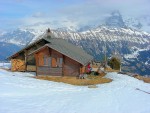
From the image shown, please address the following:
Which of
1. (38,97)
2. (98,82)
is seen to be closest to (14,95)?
(38,97)

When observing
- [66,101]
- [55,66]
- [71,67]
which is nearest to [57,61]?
[55,66]

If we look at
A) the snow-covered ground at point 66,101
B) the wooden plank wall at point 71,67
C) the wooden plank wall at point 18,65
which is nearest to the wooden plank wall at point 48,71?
the wooden plank wall at point 71,67

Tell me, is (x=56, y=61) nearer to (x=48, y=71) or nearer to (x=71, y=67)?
(x=48, y=71)

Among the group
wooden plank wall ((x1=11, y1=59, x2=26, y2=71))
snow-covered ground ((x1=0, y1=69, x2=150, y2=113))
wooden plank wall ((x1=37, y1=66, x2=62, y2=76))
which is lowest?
snow-covered ground ((x1=0, y1=69, x2=150, y2=113))

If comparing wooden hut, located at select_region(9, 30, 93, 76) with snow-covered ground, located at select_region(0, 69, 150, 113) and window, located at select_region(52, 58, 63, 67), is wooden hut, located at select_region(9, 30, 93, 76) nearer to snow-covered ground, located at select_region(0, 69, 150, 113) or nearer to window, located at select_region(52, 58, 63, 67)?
window, located at select_region(52, 58, 63, 67)

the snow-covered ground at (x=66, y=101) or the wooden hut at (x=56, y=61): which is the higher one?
the wooden hut at (x=56, y=61)

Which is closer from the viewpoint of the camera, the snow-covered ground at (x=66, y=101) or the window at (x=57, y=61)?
the snow-covered ground at (x=66, y=101)

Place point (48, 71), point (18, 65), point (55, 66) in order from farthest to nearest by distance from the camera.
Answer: point (18, 65), point (48, 71), point (55, 66)

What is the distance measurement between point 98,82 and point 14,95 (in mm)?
18159

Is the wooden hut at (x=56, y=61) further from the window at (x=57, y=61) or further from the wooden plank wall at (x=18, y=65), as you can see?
the wooden plank wall at (x=18, y=65)

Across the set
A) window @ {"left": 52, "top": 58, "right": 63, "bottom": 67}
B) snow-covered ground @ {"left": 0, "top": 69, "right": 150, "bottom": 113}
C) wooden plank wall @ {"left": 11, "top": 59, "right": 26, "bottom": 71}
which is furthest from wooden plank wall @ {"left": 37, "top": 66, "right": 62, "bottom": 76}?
snow-covered ground @ {"left": 0, "top": 69, "right": 150, "bottom": 113}

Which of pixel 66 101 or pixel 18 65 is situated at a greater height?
pixel 18 65

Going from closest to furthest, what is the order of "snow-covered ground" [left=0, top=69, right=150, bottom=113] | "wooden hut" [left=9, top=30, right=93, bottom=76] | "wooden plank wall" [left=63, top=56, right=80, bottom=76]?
1. "snow-covered ground" [left=0, top=69, right=150, bottom=113]
2. "wooden hut" [left=9, top=30, right=93, bottom=76]
3. "wooden plank wall" [left=63, top=56, right=80, bottom=76]

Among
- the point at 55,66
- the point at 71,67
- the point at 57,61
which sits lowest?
the point at 71,67
